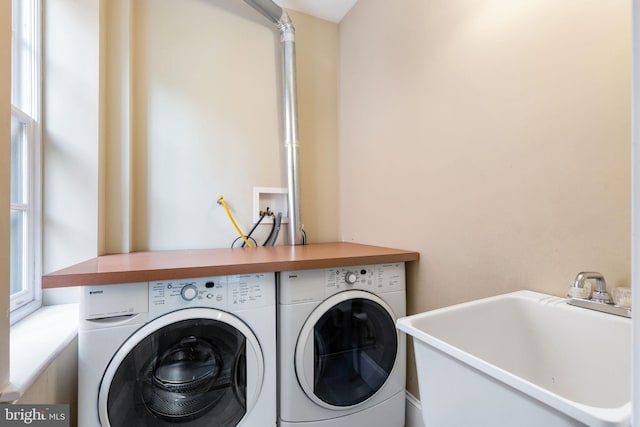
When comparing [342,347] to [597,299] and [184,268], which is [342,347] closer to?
[184,268]

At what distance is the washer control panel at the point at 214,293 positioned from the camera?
3.33ft

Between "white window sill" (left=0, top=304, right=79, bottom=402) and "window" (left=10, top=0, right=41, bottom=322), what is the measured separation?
3.1 inches

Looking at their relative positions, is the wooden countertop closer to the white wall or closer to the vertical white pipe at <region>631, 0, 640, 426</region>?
the white wall

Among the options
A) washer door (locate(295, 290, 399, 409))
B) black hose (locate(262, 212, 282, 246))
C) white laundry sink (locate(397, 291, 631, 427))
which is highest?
black hose (locate(262, 212, 282, 246))

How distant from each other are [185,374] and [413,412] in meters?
1.13

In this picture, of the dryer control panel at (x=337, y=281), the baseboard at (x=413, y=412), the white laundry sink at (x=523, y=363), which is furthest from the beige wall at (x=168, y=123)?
the white laundry sink at (x=523, y=363)

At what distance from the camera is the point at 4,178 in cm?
67

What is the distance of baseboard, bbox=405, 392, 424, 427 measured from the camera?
4.47 feet

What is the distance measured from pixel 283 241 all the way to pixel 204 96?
1087 mm

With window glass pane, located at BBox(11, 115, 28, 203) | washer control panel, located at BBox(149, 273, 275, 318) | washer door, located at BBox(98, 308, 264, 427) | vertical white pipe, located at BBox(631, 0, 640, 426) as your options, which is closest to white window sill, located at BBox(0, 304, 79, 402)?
washer door, located at BBox(98, 308, 264, 427)

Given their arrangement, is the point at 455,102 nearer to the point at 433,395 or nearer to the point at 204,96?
the point at 433,395

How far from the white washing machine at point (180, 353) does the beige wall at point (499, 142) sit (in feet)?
2.67

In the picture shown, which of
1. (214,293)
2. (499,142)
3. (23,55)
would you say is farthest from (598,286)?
(23,55)

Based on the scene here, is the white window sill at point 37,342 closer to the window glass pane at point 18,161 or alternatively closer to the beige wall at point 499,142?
the window glass pane at point 18,161
